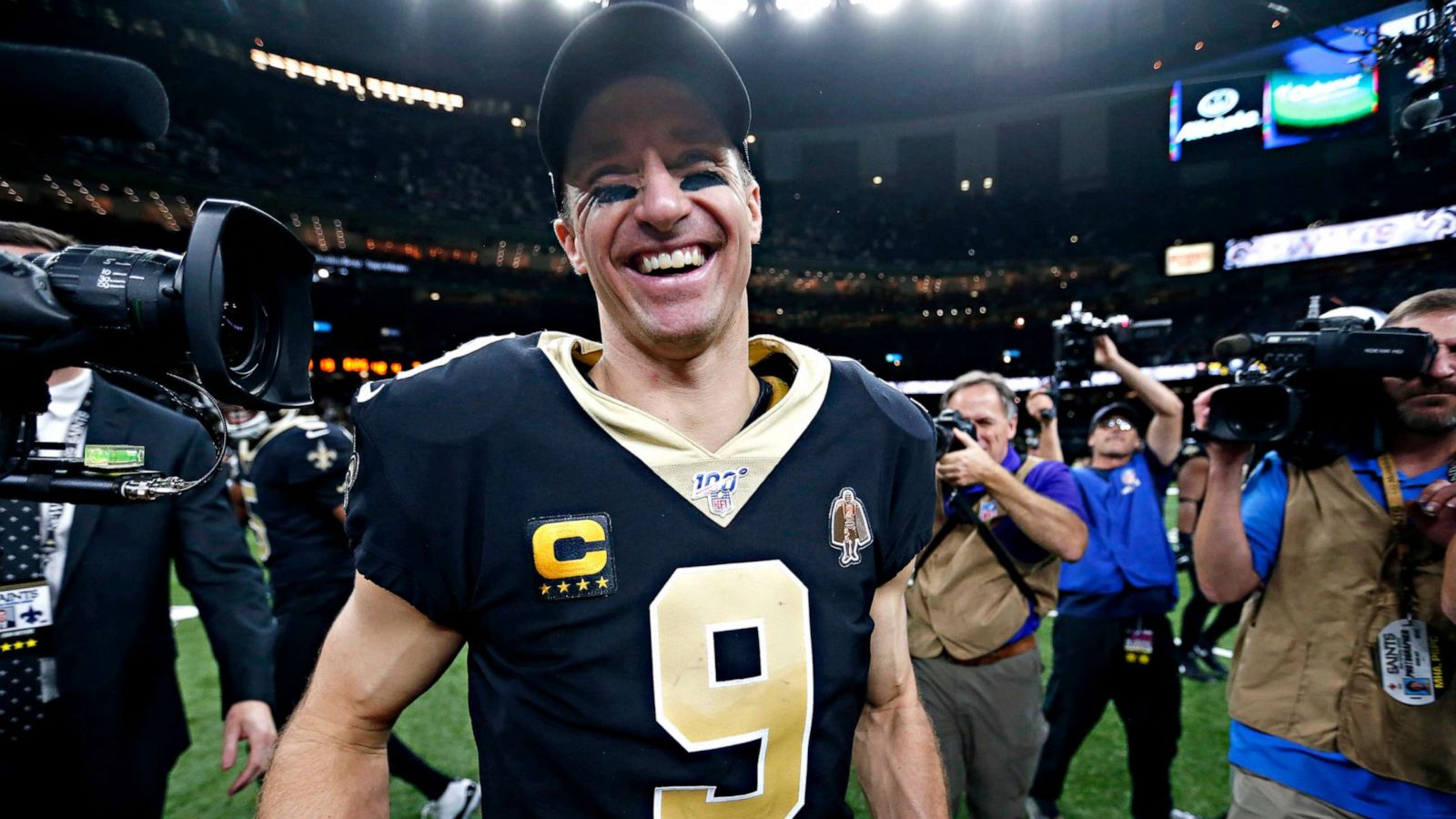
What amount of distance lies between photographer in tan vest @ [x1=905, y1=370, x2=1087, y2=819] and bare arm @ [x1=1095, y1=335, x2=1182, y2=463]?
661 millimetres

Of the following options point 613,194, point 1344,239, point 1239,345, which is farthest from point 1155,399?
point 1344,239

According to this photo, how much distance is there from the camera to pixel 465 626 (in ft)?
3.76

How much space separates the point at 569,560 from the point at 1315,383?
2195 mm

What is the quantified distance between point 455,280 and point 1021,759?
26548mm

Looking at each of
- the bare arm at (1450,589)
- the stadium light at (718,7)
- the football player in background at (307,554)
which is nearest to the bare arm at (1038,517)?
the bare arm at (1450,589)

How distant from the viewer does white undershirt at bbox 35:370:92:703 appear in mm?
1726

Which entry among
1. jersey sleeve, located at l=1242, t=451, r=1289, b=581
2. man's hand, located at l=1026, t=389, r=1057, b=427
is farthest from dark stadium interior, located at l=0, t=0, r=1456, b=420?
jersey sleeve, located at l=1242, t=451, r=1289, b=581

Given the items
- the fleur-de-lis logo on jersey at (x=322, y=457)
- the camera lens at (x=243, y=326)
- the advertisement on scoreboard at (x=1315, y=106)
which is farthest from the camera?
the advertisement on scoreboard at (x=1315, y=106)

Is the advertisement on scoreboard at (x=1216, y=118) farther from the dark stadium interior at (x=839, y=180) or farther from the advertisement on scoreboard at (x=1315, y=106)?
the dark stadium interior at (x=839, y=180)

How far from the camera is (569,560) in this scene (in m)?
1.09

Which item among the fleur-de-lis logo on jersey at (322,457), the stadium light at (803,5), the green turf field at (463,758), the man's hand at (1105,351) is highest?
the stadium light at (803,5)

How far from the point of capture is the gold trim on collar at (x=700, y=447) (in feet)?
3.80

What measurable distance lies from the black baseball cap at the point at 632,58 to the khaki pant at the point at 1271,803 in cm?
239

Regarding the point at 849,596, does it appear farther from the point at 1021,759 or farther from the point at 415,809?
the point at 415,809
